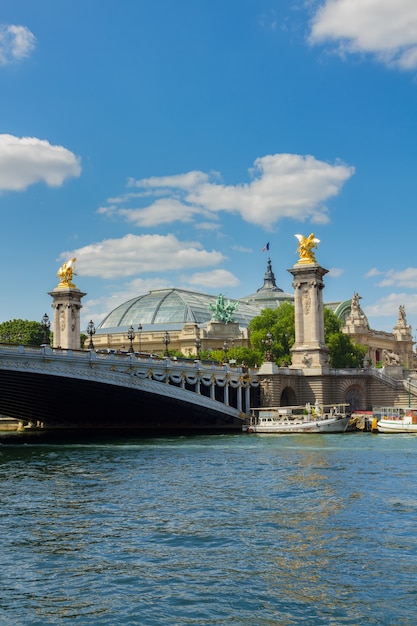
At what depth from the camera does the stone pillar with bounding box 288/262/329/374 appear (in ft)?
263

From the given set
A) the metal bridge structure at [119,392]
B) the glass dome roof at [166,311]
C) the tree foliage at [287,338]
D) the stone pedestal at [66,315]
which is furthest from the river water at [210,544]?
the glass dome roof at [166,311]

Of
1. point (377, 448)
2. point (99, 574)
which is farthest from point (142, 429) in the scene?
point (99, 574)

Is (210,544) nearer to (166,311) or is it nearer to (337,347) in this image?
(337,347)

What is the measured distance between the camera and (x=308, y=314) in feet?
266

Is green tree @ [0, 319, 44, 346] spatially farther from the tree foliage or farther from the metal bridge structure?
the tree foliage

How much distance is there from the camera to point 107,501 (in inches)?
1167

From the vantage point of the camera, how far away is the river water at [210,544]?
16859mm

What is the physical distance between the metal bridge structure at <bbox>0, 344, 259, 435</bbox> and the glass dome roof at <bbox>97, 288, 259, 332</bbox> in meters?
65.2

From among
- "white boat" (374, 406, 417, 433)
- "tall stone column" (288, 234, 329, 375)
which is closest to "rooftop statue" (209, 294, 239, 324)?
"tall stone column" (288, 234, 329, 375)

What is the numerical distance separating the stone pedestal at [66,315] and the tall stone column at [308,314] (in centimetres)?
2513

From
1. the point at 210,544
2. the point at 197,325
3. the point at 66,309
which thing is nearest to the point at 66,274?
the point at 66,309

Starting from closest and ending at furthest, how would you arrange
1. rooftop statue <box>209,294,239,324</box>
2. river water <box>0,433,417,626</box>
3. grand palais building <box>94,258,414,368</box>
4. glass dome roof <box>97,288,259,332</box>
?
1. river water <box>0,433,417,626</box>
2. grand palais building <box>94,258,414,368</box>
3. rooftop statue <box>209,294,239,324</box>
4. glass dome roof <box>97,288,259,332</box>

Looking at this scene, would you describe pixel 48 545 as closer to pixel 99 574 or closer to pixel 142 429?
pixel 99 574

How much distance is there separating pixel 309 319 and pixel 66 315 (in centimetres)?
2710
